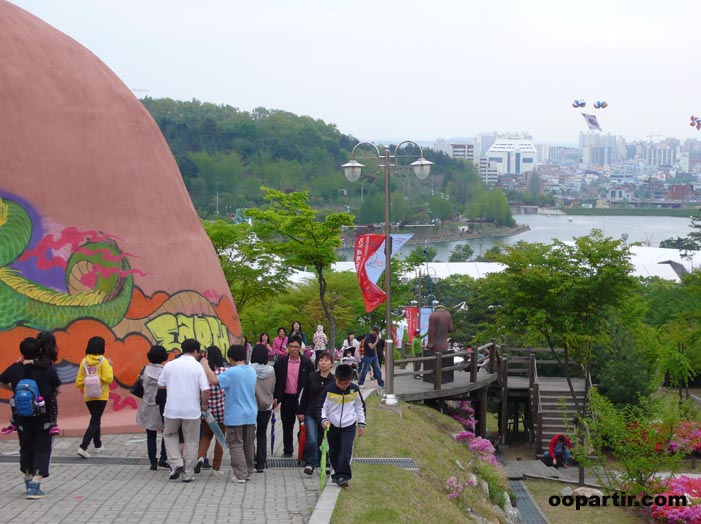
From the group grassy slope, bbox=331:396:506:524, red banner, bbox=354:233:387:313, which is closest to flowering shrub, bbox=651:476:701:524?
grassy slope, bbox=331:396:506:524

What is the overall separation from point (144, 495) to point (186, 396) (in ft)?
3.53

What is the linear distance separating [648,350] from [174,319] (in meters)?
20.5

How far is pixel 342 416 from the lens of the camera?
32.4ft

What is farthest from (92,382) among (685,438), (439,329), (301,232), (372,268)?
(301,232)

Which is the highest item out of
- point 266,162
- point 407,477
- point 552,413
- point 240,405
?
point 266,162

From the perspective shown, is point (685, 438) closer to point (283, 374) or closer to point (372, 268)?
point (372, 268)

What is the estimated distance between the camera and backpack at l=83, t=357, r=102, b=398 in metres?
11.3

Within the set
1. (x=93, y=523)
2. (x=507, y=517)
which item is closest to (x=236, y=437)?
(x=93, y=523)

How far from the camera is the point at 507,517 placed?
1434 cm

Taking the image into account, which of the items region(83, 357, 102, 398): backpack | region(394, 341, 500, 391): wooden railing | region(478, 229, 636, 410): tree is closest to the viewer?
region(83, 357, 102, 398): backpack

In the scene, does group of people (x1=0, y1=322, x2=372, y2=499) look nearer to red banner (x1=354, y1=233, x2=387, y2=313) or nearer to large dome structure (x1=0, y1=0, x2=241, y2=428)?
large dome structure (x1=0, y1=0, x2=241, y2=428)

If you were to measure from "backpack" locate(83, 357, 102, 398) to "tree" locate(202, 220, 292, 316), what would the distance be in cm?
2239

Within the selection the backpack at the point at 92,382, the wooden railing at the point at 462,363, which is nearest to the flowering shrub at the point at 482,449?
the wooden railing at the point at 462,363

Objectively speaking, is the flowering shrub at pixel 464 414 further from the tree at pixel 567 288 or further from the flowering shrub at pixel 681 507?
the flowering shrub at pixel 681 507
